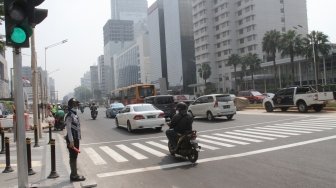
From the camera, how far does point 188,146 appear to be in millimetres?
10164

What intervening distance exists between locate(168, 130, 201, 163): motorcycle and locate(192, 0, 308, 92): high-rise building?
94.7 metres

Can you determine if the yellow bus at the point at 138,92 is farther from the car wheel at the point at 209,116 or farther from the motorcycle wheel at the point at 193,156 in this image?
the motorcycle wheel at the point at 193,156

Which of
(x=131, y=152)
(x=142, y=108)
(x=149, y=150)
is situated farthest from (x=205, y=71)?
(x=131, y=152)

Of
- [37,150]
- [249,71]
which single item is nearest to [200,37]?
[249,71]

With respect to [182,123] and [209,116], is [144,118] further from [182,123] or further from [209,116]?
[182,123]

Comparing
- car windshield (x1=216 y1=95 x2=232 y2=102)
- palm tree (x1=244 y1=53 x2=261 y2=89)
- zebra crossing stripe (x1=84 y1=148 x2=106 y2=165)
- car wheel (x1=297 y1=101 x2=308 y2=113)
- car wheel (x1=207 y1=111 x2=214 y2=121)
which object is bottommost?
zebra crossing stripe (x1=84 y1=148 x2=106 y2=165)

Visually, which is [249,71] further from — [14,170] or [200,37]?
[14,170]

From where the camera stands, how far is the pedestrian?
8.48m

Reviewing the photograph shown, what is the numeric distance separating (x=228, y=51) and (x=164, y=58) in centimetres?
4971

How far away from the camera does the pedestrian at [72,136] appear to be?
8484 mm

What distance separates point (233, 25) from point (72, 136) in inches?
4146

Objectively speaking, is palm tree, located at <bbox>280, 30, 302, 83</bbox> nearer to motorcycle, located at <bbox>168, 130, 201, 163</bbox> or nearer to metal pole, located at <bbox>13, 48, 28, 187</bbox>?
motorcycle, located at <bbox>168, 130, 201, 163</bbox>

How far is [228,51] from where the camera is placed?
111375 millimetres

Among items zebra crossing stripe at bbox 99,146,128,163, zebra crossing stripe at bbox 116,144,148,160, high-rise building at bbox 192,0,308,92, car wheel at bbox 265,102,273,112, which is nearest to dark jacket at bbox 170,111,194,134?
zebra crossing stripe at bbox 116,144,148,160
